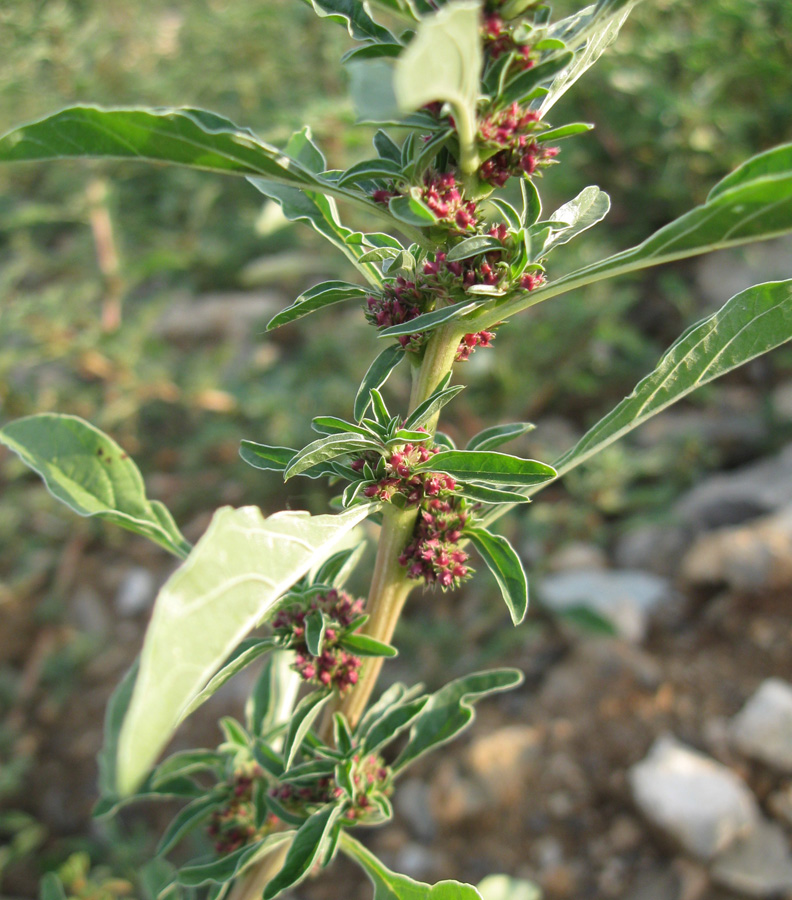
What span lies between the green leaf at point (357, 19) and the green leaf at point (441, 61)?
268mm

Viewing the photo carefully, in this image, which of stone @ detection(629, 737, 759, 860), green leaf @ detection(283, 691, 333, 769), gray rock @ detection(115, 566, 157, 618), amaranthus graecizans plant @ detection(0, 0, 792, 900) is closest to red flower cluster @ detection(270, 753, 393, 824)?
amaranthus graecizans plant @ detection(0, 0, 792, 900)

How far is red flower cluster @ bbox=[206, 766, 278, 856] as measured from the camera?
1.12 metres

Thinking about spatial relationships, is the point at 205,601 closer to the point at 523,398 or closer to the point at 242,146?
the point at 242,146

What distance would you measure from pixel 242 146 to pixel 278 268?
10.5ft

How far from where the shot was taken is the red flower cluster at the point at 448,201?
73 centimetres

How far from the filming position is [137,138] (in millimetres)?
628

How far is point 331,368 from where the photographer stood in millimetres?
3715

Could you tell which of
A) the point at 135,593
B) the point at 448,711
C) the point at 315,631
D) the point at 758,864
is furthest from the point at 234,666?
the point at 135,593

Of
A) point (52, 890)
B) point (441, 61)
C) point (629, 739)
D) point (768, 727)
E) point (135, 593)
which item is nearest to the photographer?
point (441, 61)

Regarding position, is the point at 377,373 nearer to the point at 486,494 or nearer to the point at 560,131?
the point at 486,494

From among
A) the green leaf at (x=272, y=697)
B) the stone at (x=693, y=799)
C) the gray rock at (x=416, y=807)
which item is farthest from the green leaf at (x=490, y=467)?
the gray rock at (x=416, y=807)

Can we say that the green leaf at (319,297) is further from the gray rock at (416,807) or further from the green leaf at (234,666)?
the gray rock at (416,807)

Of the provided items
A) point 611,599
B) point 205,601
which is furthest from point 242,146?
point 611,599

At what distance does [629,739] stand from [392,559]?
67.2 inches
